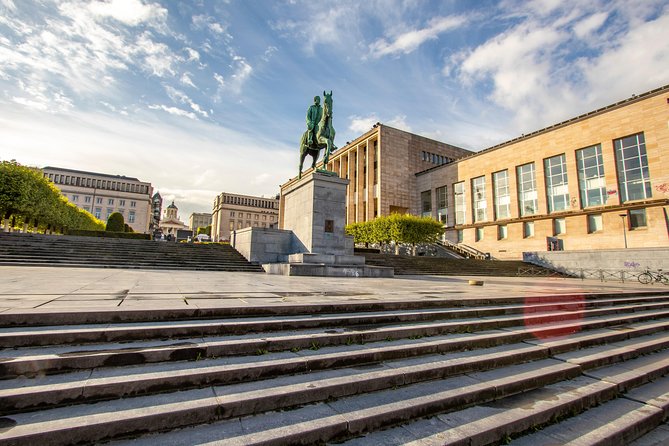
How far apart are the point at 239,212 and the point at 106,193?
39.0 metres

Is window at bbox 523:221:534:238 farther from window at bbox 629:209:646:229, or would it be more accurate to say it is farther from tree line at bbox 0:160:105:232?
tree line at bbox 0:160:105:232

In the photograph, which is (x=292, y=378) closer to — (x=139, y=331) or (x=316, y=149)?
(x=139, y=331)

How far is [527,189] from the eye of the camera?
39.7 m

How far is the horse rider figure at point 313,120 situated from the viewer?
64.3 feet

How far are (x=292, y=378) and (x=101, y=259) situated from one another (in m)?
17.4

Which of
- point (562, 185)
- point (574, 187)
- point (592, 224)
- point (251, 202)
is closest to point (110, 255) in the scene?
point (592, 224)

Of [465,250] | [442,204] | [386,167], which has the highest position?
[386,167]

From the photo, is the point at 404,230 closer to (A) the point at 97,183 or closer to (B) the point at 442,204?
Answer: (B) the point at 442,204

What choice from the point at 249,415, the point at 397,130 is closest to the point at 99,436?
the point at 249,415

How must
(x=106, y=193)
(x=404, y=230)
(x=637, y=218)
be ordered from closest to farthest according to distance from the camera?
(x=637, y=218), (x=404, y=230), (x=106, y=193)

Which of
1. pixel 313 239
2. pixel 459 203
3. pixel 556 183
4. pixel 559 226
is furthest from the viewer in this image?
pixel 459 203

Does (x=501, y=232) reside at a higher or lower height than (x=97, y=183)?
lower

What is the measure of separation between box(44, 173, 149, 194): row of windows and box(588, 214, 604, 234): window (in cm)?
11108

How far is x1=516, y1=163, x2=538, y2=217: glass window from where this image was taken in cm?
3881
